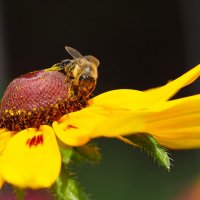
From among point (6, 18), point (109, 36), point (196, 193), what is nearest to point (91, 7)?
point (109, 36)

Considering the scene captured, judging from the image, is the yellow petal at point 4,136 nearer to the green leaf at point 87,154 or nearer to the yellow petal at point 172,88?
the green leaf at point 87,154

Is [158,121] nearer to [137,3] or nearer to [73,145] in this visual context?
[73,145]

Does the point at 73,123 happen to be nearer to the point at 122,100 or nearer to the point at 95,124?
the point at 95,124

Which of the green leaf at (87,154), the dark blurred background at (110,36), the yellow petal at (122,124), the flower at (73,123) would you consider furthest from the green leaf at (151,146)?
the dark blurred background at (110,36)

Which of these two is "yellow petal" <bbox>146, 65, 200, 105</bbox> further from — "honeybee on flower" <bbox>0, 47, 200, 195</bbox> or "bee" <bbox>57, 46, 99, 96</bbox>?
"bee" <bbox>57, 46, 99, 96</bbox>

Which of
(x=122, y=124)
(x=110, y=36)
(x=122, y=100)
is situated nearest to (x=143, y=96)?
(x=122, y=100)

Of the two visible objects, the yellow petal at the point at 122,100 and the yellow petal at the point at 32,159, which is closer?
the yellow petal at the point at 32,159
